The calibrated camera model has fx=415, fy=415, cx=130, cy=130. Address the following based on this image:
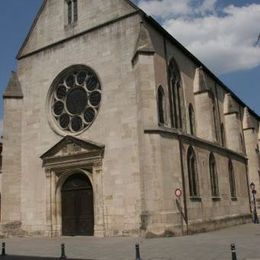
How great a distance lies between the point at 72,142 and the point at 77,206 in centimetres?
331

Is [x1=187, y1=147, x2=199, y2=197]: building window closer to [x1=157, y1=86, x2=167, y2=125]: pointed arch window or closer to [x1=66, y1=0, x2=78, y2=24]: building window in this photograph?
[x1=157, y1=86, x2=167, y2=125]: pointed arch window

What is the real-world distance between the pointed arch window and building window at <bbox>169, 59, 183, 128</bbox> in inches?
61.4

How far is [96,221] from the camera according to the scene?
65.7ft

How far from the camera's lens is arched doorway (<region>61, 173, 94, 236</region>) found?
20812 millimetres

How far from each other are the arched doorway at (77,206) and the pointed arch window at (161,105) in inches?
195

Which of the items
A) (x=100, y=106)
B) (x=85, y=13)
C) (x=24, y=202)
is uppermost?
(x=85, y=13)

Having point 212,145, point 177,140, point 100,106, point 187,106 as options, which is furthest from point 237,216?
point 100,106

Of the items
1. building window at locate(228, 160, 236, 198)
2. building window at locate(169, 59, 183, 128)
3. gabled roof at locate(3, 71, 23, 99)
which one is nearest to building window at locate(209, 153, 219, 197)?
building window at locate(228, 160, 236, 198)

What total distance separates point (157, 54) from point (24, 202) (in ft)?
36.1

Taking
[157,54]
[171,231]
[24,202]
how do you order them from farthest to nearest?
1. [24,202]
2. [157,54]
3. [171,231]

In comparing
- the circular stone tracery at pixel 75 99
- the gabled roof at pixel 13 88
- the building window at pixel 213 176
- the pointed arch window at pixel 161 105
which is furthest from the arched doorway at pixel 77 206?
the building window at pixel 213 176

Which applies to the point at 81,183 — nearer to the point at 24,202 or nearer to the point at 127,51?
the point at 24,202

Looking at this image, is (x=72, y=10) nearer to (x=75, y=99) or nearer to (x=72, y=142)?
(x=75, y=99)

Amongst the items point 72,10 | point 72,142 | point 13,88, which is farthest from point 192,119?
point 13,88
